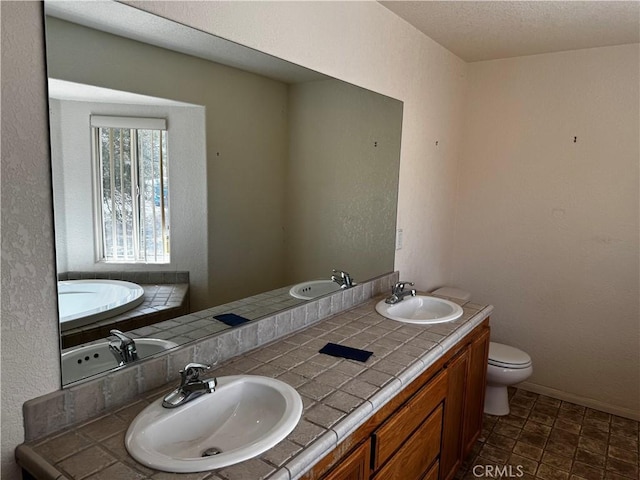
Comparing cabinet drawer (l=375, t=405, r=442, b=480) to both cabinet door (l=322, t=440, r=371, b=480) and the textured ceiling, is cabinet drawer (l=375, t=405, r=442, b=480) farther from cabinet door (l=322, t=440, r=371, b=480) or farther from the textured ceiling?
the textured ceiling

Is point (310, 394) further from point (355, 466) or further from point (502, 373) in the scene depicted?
point (502, 373)

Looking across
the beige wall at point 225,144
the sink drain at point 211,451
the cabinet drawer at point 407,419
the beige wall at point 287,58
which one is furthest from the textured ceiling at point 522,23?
the sink drain at point 211,451

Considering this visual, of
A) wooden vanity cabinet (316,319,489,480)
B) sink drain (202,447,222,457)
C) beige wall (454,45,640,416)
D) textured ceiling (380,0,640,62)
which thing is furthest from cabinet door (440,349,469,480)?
textured ceiling (380,0,640,62)

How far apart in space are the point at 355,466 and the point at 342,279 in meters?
1.12

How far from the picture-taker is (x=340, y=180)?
7.54 feet

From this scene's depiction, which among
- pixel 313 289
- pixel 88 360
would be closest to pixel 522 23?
pixel 313 289

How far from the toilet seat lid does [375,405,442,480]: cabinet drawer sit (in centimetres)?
109

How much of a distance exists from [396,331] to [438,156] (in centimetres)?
161

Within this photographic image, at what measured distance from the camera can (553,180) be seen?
10.3 ft

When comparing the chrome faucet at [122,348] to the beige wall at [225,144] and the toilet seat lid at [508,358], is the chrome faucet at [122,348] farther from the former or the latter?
the toilet seat lid at [508,358]

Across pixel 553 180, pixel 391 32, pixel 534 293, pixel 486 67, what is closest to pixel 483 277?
pixel 534 293

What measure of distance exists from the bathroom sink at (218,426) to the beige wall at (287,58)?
0.29 m

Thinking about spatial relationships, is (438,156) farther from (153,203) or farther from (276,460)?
(276,460)

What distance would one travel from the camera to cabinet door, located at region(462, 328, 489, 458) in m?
2.29
